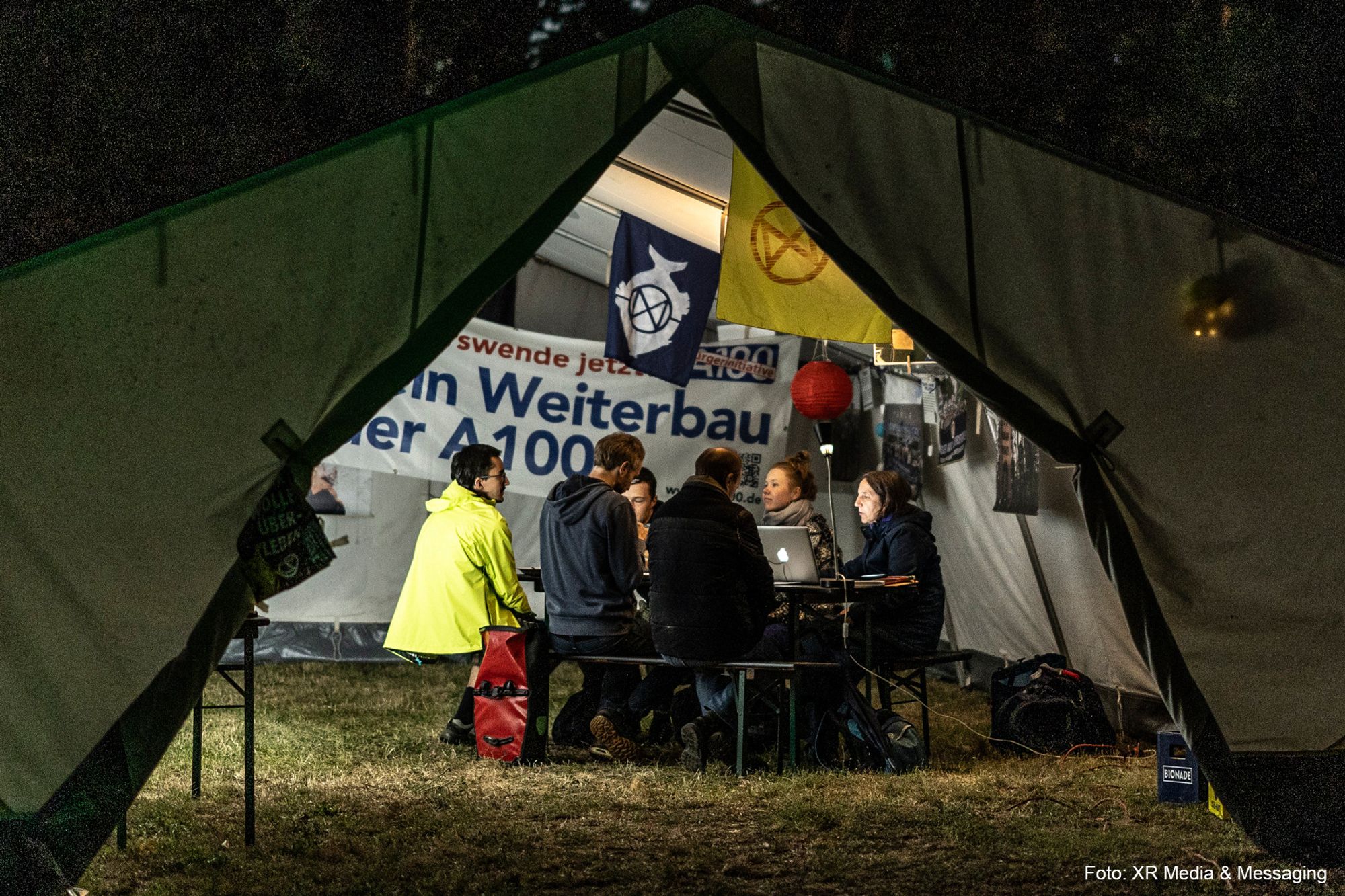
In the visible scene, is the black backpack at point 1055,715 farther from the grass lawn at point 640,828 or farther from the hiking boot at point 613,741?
the hiking boot at point 613,741

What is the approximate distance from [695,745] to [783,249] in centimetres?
235

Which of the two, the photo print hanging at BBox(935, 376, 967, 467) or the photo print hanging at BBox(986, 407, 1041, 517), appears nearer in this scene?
the photo print hanging at BBox(986, 407, 1041, 517)

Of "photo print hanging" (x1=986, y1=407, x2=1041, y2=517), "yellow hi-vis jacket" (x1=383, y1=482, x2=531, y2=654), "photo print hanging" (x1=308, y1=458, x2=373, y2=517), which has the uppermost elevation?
"photo print hanging" (x1=986, y1=407, x2=1041, y2=517)

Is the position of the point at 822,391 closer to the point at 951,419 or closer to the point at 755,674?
the point at 951,419

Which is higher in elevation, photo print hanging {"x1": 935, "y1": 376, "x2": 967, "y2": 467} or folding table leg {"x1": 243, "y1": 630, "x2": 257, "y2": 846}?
photo print hanging {"x1": 935, "y1": 376, "x2": 967, "y2": 467}

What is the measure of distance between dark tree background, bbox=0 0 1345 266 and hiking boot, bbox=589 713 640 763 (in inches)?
232

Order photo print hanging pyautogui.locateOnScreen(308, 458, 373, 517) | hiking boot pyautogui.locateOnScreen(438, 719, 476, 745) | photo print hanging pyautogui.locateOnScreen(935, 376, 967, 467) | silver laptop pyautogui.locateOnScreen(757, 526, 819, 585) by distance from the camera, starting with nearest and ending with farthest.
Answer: silver laptop pyautogui.locateOnScreen(757, 526, 819, 585), hiking boot pyautogui.locateOnScreen(438, 719, 476, 745), photo print hanging pyautogui.locateOnScreen(935, 376, 967, 467), photo print hanging pyautogui.locateOnScreen(308, 458, 373, 517)

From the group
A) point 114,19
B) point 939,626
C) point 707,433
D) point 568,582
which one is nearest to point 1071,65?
point 707,433

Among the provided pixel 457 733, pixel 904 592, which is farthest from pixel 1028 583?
pixel 457 733

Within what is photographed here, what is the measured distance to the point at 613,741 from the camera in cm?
610

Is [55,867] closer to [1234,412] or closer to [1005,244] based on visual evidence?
[1005,244]

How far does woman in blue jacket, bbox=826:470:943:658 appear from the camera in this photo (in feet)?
20.9

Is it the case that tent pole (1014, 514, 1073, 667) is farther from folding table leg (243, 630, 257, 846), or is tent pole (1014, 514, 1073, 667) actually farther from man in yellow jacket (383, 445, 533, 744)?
folding table leg (243, 630, 257, 846)

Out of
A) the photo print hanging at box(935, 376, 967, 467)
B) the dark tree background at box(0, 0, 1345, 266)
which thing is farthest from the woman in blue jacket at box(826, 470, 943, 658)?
the dark tree background at box(0, 0, 1345, 266)
